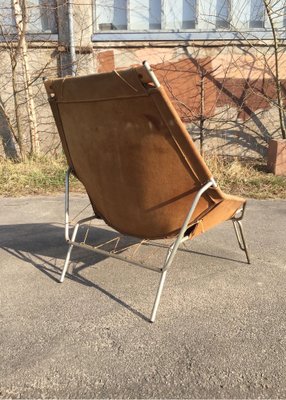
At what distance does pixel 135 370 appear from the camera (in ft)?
6.12

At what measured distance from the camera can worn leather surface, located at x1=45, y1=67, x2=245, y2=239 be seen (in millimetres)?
2096

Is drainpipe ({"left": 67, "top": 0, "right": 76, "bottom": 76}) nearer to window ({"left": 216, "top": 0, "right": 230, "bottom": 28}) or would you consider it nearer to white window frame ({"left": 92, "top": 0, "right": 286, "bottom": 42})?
white window frame ({"left": 92, "top": 0, "right": 286, "bottom": 42})

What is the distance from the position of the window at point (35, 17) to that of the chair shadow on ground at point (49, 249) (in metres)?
4.58

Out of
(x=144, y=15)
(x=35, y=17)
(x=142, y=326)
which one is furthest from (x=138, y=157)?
(x=35, y=17)

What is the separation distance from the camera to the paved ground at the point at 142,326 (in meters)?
1.79

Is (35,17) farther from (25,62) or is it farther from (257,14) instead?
(257,14)

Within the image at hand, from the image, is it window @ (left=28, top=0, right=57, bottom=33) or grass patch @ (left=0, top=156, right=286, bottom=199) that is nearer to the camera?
grass patch @ (left=0, top=156, right=286, bottom=199)

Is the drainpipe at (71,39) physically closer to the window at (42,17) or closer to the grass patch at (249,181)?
the window at (42,17)

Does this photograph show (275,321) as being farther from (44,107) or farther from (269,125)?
(44,107)

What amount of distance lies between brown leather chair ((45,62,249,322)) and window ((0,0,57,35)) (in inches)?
205

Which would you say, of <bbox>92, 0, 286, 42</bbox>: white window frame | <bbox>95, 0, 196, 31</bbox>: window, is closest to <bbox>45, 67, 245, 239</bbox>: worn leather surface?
<bbox>92, 0, 286, 42</bbox>: white window frame

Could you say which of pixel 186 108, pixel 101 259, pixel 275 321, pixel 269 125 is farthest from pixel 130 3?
pixel 275 321

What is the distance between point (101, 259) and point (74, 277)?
→ 1.15 ft

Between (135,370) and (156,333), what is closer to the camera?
(135,370)
